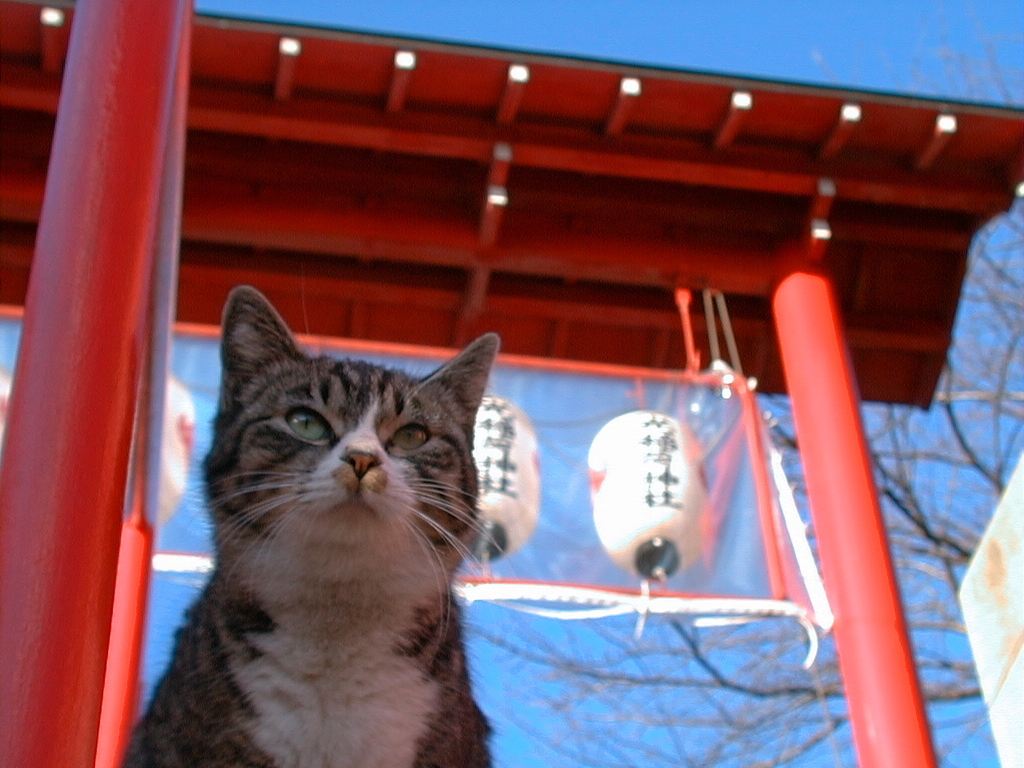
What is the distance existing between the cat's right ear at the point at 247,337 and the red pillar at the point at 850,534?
2486 mm

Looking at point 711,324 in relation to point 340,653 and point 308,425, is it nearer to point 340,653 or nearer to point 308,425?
point 308,425

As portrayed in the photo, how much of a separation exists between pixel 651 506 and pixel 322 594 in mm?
2665

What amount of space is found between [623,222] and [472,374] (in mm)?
3126

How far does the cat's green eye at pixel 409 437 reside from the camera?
262cm

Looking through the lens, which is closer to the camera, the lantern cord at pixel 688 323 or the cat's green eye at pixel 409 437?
the cat's green eye at pixel 409 437

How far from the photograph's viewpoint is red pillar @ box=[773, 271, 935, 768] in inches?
160

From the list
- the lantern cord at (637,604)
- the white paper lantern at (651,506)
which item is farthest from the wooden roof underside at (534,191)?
the lantern cord at (637,604)

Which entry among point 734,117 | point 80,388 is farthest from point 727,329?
point 80,388

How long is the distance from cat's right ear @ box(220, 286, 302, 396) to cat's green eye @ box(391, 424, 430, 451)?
1.24 feet

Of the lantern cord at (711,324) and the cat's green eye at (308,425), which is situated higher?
the lantern cord at (711,324)

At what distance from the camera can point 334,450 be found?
2.42 meters

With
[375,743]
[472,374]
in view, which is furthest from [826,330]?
[375,743]

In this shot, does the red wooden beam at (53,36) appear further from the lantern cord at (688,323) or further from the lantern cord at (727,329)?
the lantern cord at (727,329)

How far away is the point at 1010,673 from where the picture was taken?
11.0ft
